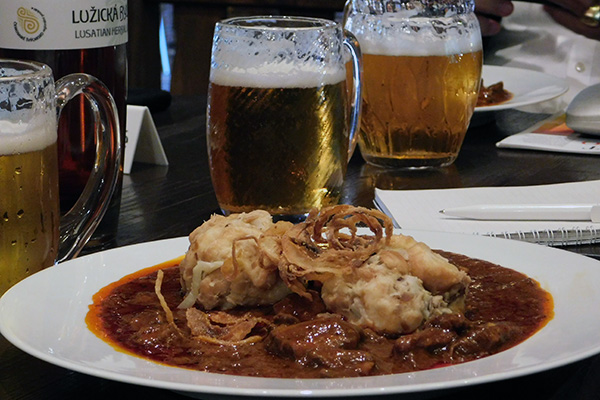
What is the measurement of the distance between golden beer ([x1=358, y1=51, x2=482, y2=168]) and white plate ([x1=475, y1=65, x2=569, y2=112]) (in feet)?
1.00

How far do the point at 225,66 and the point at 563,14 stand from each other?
2082 millimetres

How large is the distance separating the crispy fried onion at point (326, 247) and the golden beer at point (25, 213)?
11.8 inches

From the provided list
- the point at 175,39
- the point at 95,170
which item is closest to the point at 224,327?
the point at 95,170

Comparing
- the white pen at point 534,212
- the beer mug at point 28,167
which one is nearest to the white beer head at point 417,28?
the white pen at point 534,212

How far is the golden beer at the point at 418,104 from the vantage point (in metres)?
1.77

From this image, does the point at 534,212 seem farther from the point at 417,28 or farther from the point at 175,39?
the point at 175,39

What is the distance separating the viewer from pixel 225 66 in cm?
138

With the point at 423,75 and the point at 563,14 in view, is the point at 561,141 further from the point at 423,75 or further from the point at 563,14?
the point at 563,14

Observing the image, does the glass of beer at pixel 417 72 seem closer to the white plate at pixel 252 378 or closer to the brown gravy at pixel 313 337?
the white plate at pixel 252 378

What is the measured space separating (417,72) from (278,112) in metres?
0.49

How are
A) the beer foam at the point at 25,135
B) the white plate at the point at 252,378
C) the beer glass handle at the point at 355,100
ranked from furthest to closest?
the beer glass handle at the point at 355,100
the beer foam at the point at 25,135
the white plate at the point at 252,378

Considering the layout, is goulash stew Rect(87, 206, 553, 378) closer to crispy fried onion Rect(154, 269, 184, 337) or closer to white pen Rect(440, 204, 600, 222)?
crispy fried onion Rect(154, 269, 184, 337)

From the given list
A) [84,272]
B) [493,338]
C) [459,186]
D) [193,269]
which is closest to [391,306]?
[493,338]

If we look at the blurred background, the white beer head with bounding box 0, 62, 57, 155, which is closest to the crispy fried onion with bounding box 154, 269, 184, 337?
the white beer head with bounding box 0, 62, 57, 155
